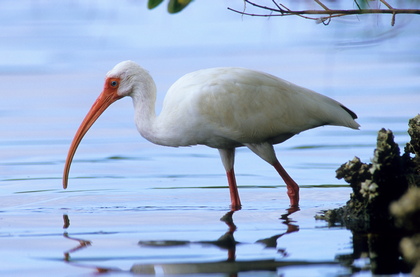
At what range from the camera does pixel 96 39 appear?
24594mm

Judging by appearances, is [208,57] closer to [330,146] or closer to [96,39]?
[96,39]

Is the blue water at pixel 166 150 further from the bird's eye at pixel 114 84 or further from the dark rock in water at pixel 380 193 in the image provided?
the bird's eye at pixel 114 84

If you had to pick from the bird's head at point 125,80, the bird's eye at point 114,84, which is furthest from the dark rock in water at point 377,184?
the bird's eye at point 114,84

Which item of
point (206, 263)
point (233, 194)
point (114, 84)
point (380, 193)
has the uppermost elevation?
point (114, 84)

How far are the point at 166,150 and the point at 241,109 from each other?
4031mm

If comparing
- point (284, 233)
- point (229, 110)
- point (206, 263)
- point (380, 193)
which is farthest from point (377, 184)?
point (229, 110)

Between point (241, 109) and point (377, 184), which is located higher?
point (241, 109)

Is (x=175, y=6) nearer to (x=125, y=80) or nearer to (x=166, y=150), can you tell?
(x=125, y=80)

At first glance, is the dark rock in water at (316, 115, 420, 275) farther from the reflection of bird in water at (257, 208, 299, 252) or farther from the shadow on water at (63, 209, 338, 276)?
the shadow on water at (63, 209, 338, 276)

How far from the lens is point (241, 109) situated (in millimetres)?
10219

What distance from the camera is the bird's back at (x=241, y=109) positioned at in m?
10.0

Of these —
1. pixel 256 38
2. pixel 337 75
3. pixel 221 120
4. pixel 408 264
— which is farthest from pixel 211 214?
pixel 256 38

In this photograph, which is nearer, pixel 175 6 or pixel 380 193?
pixel 175 6

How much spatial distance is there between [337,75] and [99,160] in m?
7.61
